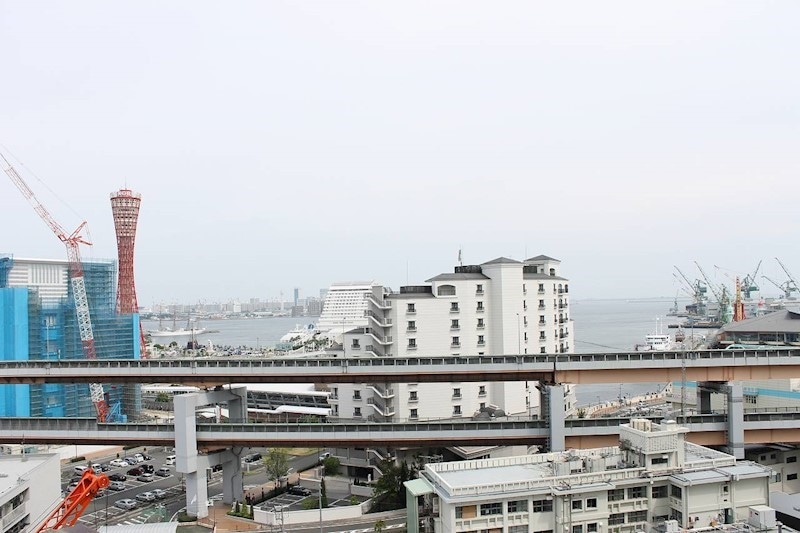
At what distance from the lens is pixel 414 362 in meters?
21.6

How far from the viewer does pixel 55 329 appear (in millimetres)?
40625

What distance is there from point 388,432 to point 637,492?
29.8 ft

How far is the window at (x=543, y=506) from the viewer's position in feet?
49.3

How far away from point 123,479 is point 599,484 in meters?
25.1

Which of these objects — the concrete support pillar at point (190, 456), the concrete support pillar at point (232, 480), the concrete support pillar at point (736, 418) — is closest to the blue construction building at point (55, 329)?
the concrete support pillar at point (232, 480)

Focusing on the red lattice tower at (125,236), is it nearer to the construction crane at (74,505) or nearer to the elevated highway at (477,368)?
the elevated highway at (477,368)

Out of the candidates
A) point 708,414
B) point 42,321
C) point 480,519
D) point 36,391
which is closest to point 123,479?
point 36,391

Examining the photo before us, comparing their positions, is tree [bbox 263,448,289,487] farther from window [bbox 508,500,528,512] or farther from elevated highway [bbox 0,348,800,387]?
window [bbox 508,500,528,512]

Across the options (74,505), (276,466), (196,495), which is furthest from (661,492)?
(74,505)

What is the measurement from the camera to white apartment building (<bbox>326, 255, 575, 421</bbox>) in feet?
92.3

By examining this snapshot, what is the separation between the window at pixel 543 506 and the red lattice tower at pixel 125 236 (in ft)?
169

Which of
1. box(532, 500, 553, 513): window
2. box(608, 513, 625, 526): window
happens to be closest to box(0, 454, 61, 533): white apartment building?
box(532, 500, 553, 513): window

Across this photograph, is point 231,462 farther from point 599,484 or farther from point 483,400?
point 599,484

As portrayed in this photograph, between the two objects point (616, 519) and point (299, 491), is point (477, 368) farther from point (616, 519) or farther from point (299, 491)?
point (299, 491)
